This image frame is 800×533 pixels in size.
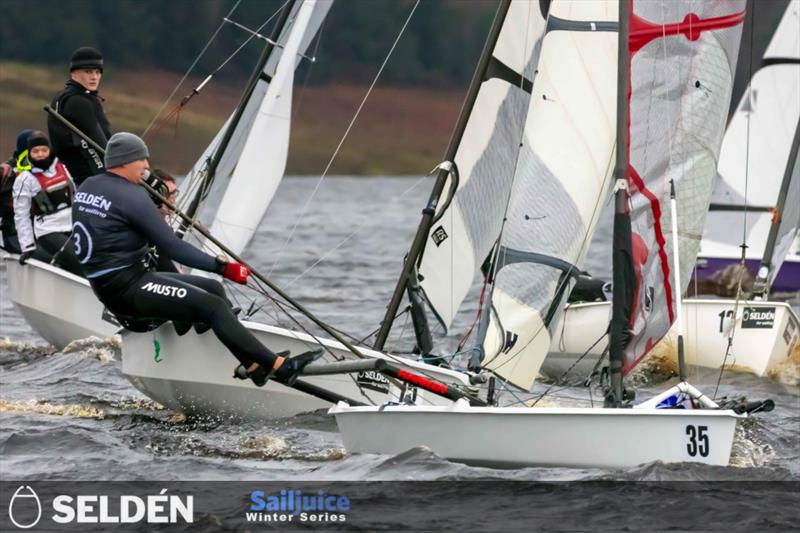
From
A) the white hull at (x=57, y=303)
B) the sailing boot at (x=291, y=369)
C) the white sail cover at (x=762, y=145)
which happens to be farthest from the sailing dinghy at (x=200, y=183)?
the white sail cover at (x=762, y=145)

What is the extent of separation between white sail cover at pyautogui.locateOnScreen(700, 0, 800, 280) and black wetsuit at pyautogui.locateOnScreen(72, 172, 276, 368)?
10497mm

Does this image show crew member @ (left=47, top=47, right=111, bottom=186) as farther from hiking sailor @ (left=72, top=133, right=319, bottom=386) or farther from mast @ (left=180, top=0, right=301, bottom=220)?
hiking sailor @ (left=72, top=133, right=319, bottom=386)

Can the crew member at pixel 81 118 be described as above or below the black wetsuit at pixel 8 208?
above

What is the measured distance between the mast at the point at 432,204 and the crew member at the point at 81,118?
7.54ft

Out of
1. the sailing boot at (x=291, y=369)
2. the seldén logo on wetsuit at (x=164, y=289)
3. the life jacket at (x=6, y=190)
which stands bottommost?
the sailing boot at (x=291, y=369)

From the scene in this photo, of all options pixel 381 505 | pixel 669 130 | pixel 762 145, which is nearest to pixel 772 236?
pixel 762 145

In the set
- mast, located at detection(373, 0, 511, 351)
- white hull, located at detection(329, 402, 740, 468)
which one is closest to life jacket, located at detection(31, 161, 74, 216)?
mast, located at detection(373, 0, 511, 351)

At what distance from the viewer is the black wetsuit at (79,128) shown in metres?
10.6

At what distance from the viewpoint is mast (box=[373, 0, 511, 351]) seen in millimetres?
9773

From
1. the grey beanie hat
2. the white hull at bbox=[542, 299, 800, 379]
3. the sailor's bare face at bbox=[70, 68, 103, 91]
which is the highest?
the sailor's bare face at bbox=[70, 68, 103, 91]

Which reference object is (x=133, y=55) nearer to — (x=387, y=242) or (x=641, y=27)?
(x=387, y=242)

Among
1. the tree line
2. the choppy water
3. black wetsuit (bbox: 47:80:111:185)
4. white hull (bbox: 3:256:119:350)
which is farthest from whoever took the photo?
the tree line

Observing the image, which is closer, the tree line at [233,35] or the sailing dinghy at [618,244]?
the sailing dinghy at [618,244]

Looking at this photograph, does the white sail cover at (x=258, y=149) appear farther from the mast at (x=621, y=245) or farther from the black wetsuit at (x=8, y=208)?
the mast at (x=621, y=245)
